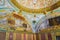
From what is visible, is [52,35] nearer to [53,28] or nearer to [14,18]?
[53,28]

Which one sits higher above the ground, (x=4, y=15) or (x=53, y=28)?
(x=4, y=15)

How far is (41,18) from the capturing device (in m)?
7.15

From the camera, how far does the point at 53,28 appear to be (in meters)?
6.89

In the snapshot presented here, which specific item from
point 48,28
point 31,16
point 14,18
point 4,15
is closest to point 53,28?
point 48,28

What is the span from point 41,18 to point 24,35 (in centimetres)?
119

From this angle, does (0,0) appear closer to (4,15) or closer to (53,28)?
(4,15)

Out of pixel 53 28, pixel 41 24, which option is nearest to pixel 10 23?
pixel 41 24

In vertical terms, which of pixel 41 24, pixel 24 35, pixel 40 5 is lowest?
pixel 24 35

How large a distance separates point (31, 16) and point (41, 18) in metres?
0.51

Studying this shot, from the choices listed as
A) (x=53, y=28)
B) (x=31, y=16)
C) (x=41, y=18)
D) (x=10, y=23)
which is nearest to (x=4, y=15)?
(x=10, y=23)

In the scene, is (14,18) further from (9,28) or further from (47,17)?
(47,17)

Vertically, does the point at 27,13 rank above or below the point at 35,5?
below

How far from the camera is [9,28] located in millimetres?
6941

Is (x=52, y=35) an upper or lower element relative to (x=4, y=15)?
lower
